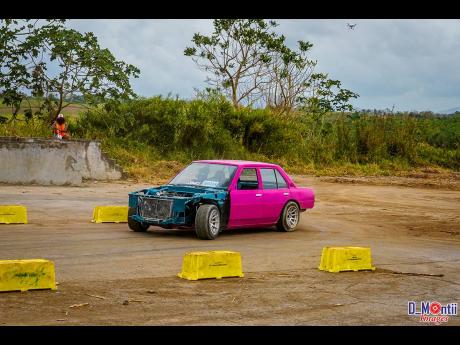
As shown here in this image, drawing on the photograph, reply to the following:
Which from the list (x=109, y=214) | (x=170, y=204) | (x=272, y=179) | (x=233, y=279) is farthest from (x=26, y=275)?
(x=272, y=179)

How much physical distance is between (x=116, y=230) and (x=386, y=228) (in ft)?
21.0

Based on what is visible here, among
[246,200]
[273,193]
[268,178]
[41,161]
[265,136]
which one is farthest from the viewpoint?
[265,136]

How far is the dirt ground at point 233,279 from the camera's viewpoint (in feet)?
28.9

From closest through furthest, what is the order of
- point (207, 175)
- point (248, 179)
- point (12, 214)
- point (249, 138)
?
point (207, 175) < point (248, 179) < point (12, 214) < point (249, 138)

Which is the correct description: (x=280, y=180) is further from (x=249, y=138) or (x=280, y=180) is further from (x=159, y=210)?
(x=249, y=138)

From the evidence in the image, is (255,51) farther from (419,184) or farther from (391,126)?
(419,184)

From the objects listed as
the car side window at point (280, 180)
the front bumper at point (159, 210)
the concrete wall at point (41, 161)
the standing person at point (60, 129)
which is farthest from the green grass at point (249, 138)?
the front bumper at point (159, 210)

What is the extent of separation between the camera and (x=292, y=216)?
17688 mm

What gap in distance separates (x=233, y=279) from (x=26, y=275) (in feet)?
9.32

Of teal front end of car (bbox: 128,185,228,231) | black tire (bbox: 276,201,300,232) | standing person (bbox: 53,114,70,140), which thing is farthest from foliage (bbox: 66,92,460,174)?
teal front end of car (bbox: 128,185,228,231)

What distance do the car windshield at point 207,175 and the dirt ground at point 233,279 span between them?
1028mm

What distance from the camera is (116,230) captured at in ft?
53.6

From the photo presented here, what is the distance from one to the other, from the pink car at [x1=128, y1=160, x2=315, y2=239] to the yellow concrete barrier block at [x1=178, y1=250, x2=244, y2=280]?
146 inches

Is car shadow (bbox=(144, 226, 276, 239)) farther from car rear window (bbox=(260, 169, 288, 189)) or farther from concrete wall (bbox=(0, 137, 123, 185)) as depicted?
concrete wall (bbox=(0, 137, 123, 185))
